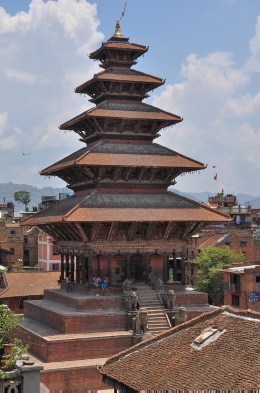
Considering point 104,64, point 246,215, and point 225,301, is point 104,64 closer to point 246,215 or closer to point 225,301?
point 225,301

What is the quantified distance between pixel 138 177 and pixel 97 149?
2.90 metres

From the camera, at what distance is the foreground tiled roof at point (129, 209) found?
106ft

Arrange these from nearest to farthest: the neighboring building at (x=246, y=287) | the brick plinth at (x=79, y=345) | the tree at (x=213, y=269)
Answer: the brick plinth at (x=79, y=345) → the neighboring building at (x=246, y=287) → the tree at (x=213, y=269)

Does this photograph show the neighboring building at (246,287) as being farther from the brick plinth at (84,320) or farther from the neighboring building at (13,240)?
the neighboring building at (13,240)

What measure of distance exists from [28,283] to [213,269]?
20833mm

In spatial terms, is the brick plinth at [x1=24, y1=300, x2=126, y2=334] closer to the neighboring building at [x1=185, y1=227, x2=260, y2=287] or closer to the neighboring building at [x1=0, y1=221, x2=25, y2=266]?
the neighboring building at [x1=185, y1=227, x2=260, y2=287]

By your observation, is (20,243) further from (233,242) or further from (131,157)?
(131,157)

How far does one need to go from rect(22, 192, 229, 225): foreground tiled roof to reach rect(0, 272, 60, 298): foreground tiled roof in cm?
1218

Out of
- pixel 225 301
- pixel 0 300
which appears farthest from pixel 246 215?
pixel 0 300

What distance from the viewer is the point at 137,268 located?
1416 inches

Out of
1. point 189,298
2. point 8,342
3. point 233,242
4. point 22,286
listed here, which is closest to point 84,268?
point 189,298

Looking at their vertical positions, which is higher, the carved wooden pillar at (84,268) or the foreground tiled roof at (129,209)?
the foreground tiled roof at (129,209)

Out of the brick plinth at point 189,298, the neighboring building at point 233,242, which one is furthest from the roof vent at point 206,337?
the neighboring building at point 233,242

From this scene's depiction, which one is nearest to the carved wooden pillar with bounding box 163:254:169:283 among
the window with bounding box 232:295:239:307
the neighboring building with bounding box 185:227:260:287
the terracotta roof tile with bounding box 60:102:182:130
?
the terracotta roof tile with bounding box 60:102:182:130
